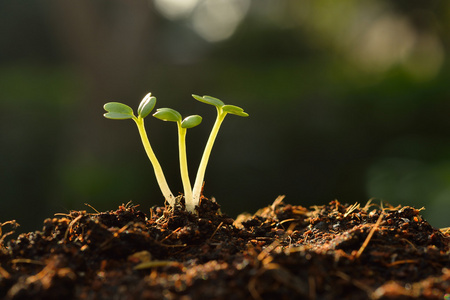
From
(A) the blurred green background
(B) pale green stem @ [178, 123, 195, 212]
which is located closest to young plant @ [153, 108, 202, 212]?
(B) pale green stem @ [178, 123, 195, 212]

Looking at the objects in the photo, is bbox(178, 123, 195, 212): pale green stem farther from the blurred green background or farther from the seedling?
the blurred green background

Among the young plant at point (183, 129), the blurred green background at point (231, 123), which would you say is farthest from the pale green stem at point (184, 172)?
the blurred green background at point (231, 123)

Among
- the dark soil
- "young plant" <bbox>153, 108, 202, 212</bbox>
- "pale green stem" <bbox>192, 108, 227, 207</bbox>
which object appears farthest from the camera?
"pale green stem" <bbox>192, 108, 227, 207</bbox>

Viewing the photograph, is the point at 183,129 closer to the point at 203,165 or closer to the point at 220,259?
the point at 203,165

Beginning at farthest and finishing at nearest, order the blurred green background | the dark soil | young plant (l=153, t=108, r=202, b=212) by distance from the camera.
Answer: the blurred green background
young plant (l=153, t=108, r=202, b=212)
the dark soil

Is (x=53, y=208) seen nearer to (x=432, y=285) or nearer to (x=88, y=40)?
(x=88, y=40)

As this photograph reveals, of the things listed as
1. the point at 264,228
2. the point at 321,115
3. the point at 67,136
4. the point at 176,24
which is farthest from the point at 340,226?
the point at 176,24
